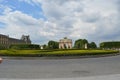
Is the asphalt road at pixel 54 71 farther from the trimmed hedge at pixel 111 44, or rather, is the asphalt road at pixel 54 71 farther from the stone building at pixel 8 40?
the stone building at pixel 8 40

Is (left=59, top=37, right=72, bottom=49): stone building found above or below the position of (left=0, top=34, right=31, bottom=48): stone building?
below

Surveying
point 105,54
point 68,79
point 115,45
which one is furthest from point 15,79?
point 115,45

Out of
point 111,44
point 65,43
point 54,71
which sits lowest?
point 54,71

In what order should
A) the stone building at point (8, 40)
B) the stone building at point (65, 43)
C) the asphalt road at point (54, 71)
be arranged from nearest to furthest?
1. the asphalt road at point (54, 71)
2. the stone building at point (65, 43)
3. the stone building at point (8, 40)

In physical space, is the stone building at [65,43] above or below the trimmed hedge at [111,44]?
above

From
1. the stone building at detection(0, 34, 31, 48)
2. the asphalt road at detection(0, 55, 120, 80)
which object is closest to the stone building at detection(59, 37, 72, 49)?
the stone building at detection(0, 34, 31, 48)

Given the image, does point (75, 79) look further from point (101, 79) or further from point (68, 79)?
point (101, 79)

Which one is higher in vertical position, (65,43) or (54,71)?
(65,43)

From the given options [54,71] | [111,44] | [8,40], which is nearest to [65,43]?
[111,44]

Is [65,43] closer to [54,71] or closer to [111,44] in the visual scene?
[111,44]

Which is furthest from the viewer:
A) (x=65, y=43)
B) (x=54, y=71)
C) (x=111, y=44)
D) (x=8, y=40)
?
(x=8, y=40)

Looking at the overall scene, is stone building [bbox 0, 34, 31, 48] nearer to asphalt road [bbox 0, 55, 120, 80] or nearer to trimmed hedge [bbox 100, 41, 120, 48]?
trimmed hedge [bbox 100, 41, 120, 48]

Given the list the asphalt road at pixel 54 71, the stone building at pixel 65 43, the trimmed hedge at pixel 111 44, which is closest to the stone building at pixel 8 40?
the stone building at pixel 65 43

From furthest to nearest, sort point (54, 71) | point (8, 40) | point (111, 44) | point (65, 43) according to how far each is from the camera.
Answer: point (8, 40), point (65, 43), point (111, 44), point (54, 71)
